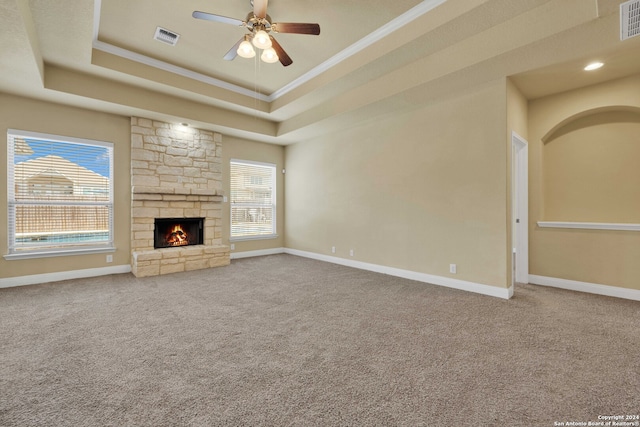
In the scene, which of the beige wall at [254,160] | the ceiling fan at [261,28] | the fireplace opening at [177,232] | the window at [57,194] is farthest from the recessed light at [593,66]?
the window at [57,194]

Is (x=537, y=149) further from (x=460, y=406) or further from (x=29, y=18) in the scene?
(x=29, y=18)

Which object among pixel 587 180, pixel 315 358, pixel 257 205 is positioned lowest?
pixel 315 358

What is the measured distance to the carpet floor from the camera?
1555mm

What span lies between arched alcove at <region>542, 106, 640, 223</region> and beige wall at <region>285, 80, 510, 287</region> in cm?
133

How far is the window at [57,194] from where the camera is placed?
4078mm

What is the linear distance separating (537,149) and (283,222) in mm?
5274

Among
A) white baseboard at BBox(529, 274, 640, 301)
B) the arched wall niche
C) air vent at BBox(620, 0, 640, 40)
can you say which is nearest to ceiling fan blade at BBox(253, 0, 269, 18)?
air vent at BBox(620, 0, 640, 40)

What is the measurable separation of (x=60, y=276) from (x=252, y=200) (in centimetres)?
359

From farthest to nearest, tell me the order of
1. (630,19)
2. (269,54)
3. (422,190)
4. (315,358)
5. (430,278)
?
(422,190), (430,278), (269,54), (630,19), (315,358)

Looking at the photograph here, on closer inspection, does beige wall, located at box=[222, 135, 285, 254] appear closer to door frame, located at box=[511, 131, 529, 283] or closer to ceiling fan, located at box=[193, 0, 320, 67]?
ceiling fan, located at box=[193, 0, 320, 67]

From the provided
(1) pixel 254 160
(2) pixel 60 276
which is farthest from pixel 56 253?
(1) pixel 254 160

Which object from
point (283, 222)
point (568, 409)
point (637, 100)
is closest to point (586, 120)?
point (637, 100)

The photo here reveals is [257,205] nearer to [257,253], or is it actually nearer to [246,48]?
[257,253]

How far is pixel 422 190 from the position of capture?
4.29 meters
